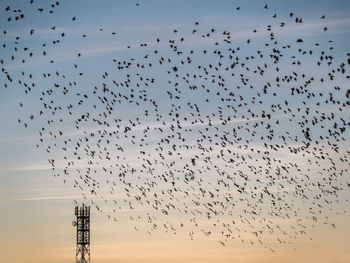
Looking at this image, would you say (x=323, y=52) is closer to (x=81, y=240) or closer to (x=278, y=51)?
(x=278, y=51)

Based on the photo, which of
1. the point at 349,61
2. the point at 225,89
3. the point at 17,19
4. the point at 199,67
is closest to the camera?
the point at 17,19

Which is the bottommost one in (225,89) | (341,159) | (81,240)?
(81,240)

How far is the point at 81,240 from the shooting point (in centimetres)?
8662

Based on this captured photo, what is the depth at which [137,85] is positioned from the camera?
51500 millimetres

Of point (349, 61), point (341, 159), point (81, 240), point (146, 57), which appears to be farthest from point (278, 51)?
point (81, 240)

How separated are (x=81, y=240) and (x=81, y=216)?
9.28 feet

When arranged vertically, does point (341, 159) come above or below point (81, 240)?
above

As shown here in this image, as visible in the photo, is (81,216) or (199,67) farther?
(81,216)

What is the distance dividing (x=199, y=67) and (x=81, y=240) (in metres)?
41.3

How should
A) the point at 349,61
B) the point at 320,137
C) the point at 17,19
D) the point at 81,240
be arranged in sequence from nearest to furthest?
the point at 17,19 → the point at 349,61 → the point at 320,137 → the point at 81,240

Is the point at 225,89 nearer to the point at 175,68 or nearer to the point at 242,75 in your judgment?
the point at 242,75

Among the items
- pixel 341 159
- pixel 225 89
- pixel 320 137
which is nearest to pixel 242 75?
pixel 225 89

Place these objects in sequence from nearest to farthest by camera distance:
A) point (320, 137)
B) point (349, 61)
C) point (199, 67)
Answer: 1. point (349, 61)
2. point (199, 67)
3. point (320, 137)

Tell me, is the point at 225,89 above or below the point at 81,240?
above
